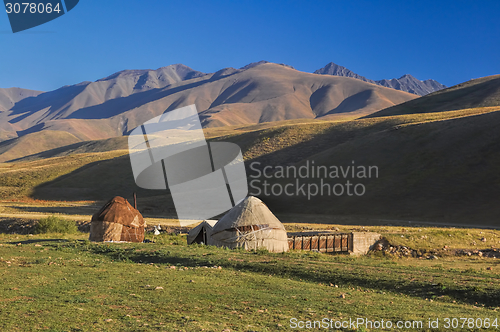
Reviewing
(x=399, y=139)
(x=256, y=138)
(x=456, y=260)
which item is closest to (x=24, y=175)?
(x=256, y=138)

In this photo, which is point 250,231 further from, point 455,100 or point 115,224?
point 455,100

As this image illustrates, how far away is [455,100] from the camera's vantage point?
124 metres

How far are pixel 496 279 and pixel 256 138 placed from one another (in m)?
69.2

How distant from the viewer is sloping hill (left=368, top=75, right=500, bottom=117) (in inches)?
4523

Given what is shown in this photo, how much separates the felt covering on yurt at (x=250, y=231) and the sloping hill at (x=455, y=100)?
97.6 meters

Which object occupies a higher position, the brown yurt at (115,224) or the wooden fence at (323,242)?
the brown yurt at (115,224)

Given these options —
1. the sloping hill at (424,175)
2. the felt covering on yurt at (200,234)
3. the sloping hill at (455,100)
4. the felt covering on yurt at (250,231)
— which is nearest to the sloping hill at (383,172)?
the sloping hill at (424,175)

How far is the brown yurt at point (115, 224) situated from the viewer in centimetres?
2134

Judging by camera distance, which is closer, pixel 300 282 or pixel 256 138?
pixel 300 282

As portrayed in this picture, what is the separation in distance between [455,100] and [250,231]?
4707 inches

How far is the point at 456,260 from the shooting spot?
20641 mm

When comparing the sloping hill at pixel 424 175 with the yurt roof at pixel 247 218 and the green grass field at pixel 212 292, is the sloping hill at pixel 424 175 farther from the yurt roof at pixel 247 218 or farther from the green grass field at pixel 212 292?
the green grass field at pixel 212 292

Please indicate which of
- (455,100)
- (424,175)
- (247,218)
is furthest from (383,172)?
(455,100)

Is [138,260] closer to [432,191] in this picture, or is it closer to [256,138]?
[432,191]
